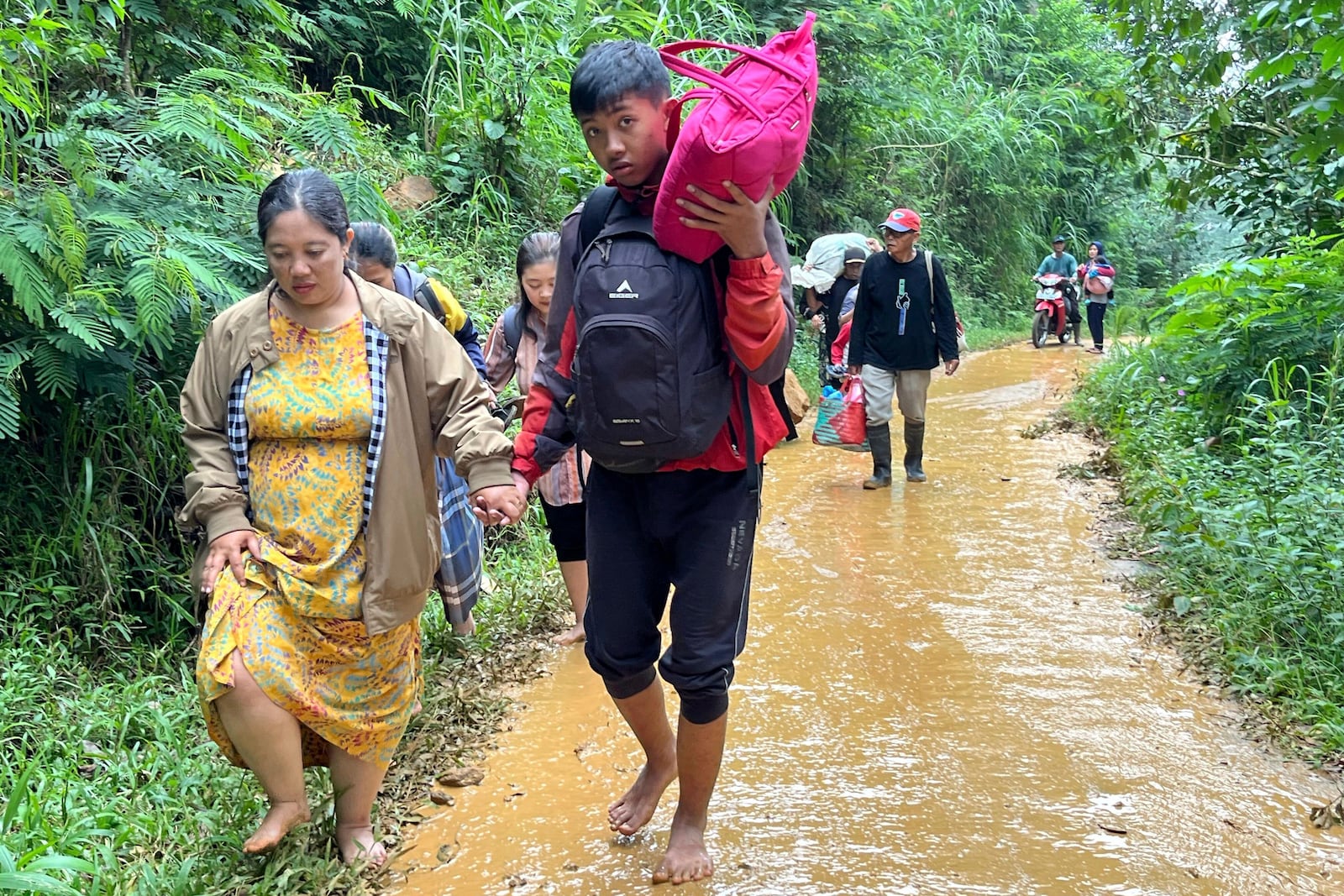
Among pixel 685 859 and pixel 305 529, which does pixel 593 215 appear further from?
pixel 685 859

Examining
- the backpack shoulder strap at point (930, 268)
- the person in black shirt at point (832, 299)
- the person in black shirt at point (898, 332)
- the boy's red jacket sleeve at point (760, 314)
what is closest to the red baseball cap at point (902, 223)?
the person in black shirt at point (898, 332)

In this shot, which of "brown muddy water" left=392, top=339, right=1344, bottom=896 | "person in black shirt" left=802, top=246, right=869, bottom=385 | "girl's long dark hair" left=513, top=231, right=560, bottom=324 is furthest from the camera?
"person in black shirt" left=802, top=246, right=869, bottom=385

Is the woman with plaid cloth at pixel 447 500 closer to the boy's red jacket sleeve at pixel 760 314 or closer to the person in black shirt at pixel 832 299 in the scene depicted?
the boy's red jacket sleeve at pixel 760 314

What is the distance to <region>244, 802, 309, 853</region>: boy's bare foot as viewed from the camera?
2.71 metres

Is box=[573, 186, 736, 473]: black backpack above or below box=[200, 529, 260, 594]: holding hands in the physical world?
above

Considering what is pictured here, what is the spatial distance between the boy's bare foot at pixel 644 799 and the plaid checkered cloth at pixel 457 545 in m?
1.30

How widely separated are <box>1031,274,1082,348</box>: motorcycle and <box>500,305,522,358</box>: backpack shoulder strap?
14.4 metres

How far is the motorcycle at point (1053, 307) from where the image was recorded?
1747 centimetres

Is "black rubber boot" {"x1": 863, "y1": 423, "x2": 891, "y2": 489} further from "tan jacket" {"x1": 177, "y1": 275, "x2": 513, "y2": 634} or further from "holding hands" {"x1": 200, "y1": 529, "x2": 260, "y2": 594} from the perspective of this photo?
"holding hands" {"x1": 200, "y1": 529, "x2": 260, "y2": 594}

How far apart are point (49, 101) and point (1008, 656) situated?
14.9 feet

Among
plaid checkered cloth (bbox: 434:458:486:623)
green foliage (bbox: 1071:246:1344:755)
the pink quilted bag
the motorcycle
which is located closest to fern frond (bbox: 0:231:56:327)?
plaid checkered cloth (bbox: 434:458:486:623)

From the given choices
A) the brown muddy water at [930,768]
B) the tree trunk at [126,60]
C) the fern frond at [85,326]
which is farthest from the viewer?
the tree trunk at [126,60]

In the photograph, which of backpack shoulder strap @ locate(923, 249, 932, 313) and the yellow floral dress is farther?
backpack shoulder strap @ locate(923, 249, 932, 313)

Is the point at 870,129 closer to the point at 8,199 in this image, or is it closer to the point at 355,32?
the point at 355,32
